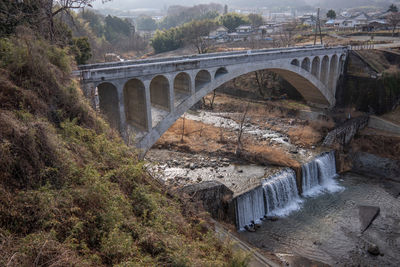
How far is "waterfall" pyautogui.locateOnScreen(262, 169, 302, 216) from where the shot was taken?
18.4 metres

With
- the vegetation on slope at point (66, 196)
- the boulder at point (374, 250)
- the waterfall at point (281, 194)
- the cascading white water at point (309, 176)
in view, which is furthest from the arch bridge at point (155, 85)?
the boulder at point (374, 250)

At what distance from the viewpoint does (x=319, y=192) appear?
2094cm

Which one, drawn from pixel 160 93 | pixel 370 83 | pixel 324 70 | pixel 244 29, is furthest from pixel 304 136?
pixel 244 29

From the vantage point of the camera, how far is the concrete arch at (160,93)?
18.4 m

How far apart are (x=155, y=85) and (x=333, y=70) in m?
23.1

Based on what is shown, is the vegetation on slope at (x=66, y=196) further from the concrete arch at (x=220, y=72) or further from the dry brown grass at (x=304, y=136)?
the dry brown grass at (x=304, y=136)

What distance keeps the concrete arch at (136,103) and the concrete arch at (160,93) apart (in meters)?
1.66

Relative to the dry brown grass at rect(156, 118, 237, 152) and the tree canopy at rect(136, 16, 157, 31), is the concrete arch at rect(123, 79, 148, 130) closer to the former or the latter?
the dry brown grass at rect(156, 118, 237, 152)

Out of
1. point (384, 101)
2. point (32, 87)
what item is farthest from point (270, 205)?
point (384, 101)

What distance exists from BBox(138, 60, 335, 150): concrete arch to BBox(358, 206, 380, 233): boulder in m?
12.7

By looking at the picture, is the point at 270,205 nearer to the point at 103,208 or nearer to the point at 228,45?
the point at 103,208

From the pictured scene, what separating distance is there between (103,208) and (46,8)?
1189 centimetres

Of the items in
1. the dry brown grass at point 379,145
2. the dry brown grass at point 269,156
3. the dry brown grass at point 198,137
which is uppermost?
the dry brown grass at point 198,137

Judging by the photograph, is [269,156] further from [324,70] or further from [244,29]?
[244,29]
